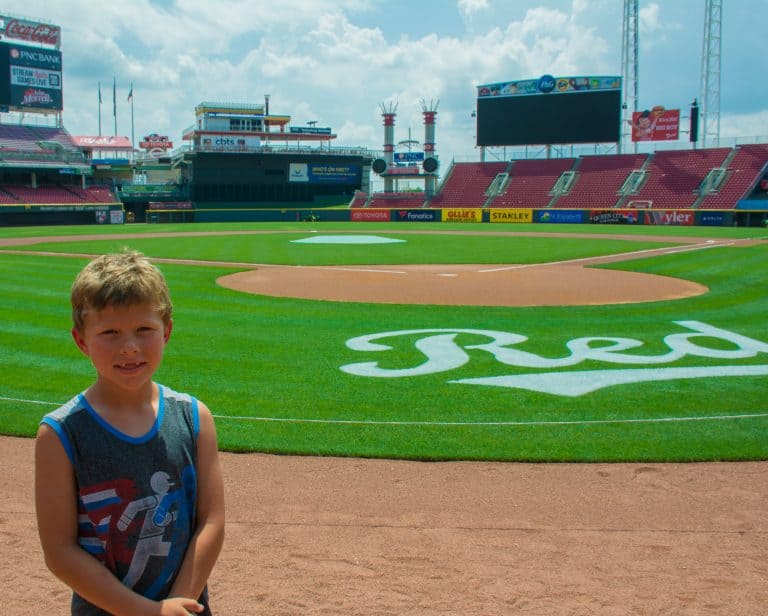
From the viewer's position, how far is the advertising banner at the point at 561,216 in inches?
2296

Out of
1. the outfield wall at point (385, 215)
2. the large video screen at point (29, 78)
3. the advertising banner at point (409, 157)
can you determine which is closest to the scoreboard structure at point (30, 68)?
the large video screen at point (29, 78)

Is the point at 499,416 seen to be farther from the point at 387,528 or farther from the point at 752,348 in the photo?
the point at 752,348

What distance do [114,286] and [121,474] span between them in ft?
1.94

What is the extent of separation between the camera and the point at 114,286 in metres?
2.37

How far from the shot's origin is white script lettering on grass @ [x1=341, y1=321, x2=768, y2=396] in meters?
9.35

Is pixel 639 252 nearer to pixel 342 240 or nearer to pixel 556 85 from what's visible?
pixel 342 240

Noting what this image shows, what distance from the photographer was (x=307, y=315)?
47.1 ft

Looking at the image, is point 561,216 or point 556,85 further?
point 556,85

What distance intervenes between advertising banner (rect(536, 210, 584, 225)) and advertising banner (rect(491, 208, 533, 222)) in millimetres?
859

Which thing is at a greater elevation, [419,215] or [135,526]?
[419,215]

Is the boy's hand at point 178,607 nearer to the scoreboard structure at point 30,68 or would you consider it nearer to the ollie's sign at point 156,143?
the scoreboard structure at point 30,68

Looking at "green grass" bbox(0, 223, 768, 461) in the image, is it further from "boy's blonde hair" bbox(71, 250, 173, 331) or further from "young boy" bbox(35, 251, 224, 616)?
"boy's blonde hair" bbox(71, 250, 173, 331)

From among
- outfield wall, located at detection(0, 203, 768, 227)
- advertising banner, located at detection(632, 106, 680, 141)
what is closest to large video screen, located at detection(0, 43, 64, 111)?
outfield wall, located at detection(0, 203, 768, 227)

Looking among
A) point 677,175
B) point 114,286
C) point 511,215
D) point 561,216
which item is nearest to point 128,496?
point 114,286
